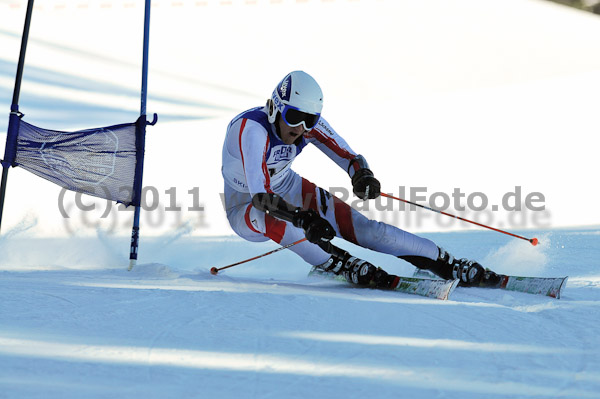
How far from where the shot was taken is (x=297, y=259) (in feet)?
15.2

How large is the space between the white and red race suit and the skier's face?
0.04 meters

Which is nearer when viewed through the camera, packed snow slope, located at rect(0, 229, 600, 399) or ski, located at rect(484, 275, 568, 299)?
packed snow slope, located at rect(0, 229, 600, 399)

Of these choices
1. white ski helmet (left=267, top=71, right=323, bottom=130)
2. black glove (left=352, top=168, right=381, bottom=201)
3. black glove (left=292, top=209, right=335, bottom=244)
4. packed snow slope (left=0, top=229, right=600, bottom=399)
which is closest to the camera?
packed snow slope (left=0, top=229, right=600, bottom=399)

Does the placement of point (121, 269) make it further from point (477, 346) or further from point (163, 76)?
point (163, 76)

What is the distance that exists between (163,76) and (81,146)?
10304mm

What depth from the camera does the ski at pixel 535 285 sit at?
3.21 meters

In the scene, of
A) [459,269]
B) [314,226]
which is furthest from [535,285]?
[314,226]

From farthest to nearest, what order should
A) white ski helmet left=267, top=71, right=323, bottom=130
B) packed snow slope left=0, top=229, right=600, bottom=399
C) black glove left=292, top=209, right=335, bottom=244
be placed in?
1. white ski helmet left=267, top=71, right=323, bottom=130
2. black glove left=292, top=209, right=335, bottom=244
3. packed snow slope left=0, top=229, right=600, bottom=399

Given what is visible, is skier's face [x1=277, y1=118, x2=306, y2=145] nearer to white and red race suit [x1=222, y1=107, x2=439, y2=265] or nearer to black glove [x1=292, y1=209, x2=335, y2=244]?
white and red race suit [x1=222, y1=107, x2=439, y2=265]

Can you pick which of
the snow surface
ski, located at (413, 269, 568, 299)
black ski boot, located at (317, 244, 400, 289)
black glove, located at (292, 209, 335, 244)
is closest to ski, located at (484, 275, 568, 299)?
ski, located at (413, 269, 568, 299)

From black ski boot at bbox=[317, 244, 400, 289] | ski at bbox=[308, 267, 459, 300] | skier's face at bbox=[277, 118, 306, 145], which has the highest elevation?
skier's face at bbox=[277, 118, 306, 145]

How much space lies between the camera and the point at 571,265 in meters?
4.02

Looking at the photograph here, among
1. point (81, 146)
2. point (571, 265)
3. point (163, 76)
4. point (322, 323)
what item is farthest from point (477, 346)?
point (163, 76)

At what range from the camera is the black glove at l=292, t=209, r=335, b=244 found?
10.3 feet
